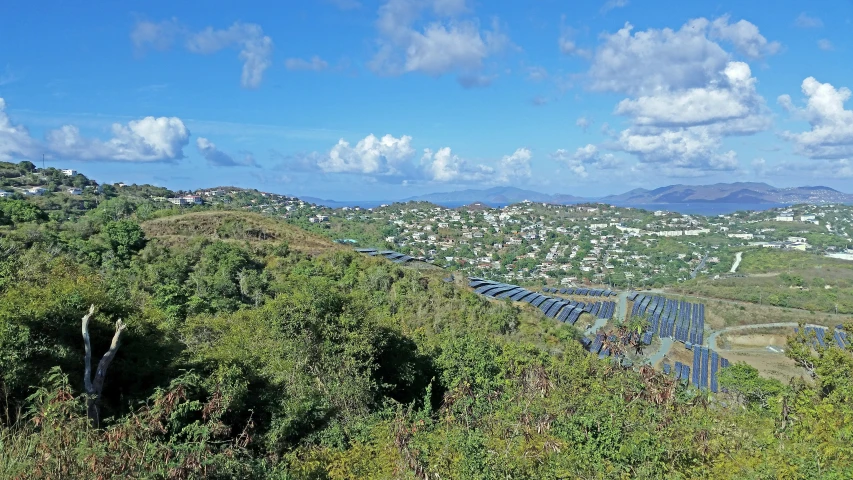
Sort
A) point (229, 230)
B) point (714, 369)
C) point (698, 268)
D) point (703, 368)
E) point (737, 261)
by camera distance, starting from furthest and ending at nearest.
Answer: point (737, 261)
point (698, 268)
point (229, 230)
point (703, 368)
point (714, 369)

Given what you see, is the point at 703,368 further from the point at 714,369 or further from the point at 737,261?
the point at 737,261

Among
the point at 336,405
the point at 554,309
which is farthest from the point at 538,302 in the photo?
the point at 336,405

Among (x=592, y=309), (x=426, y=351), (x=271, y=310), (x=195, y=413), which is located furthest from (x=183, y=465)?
(x=592, y=309)

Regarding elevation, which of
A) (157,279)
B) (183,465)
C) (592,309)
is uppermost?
(183,465)

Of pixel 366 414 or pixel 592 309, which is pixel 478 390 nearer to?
pixel 366 414

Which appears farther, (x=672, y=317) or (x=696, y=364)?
(x=672, y=317)

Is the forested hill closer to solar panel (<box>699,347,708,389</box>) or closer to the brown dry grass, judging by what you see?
solar panel (<box>699,347,708,389</box>)

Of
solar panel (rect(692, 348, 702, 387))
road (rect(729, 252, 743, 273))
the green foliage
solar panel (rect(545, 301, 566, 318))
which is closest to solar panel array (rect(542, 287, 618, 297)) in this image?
solar panel (rect(545, 301, 566, 318))

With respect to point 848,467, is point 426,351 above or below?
below
